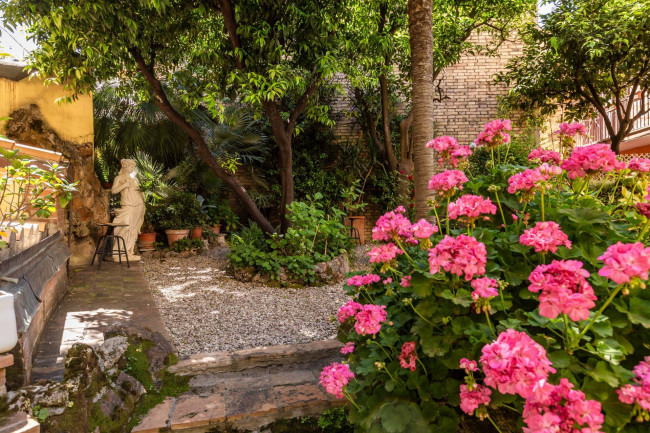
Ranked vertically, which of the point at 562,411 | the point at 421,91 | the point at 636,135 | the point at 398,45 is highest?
the point at 398,45

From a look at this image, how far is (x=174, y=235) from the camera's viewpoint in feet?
25.0

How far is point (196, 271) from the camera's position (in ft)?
20.8

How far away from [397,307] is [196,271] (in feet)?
16.8

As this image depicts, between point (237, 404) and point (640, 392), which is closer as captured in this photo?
point (640, 392)

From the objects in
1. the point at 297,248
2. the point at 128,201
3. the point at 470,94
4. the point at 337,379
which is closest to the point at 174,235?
the point at 128,201

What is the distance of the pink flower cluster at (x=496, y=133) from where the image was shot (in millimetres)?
1774

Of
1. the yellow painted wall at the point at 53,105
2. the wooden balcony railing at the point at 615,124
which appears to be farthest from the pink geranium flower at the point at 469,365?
the wooden balcony railing at the point at 615,124

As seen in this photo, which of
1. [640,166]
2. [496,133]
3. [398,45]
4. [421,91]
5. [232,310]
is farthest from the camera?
[398,45]

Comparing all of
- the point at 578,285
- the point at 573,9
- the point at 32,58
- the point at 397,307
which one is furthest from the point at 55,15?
A: the point at 573,9

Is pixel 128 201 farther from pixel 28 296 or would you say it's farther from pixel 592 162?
pixel 592 162

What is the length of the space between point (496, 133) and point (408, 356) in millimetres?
1059

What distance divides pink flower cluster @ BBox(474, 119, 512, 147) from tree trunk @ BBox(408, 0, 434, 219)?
1.61 metres

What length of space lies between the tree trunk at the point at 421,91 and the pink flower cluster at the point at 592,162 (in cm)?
190

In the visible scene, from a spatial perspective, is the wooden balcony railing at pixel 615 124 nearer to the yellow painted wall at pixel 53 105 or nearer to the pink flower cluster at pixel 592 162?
the pink flower cluster at pixel 592 162
